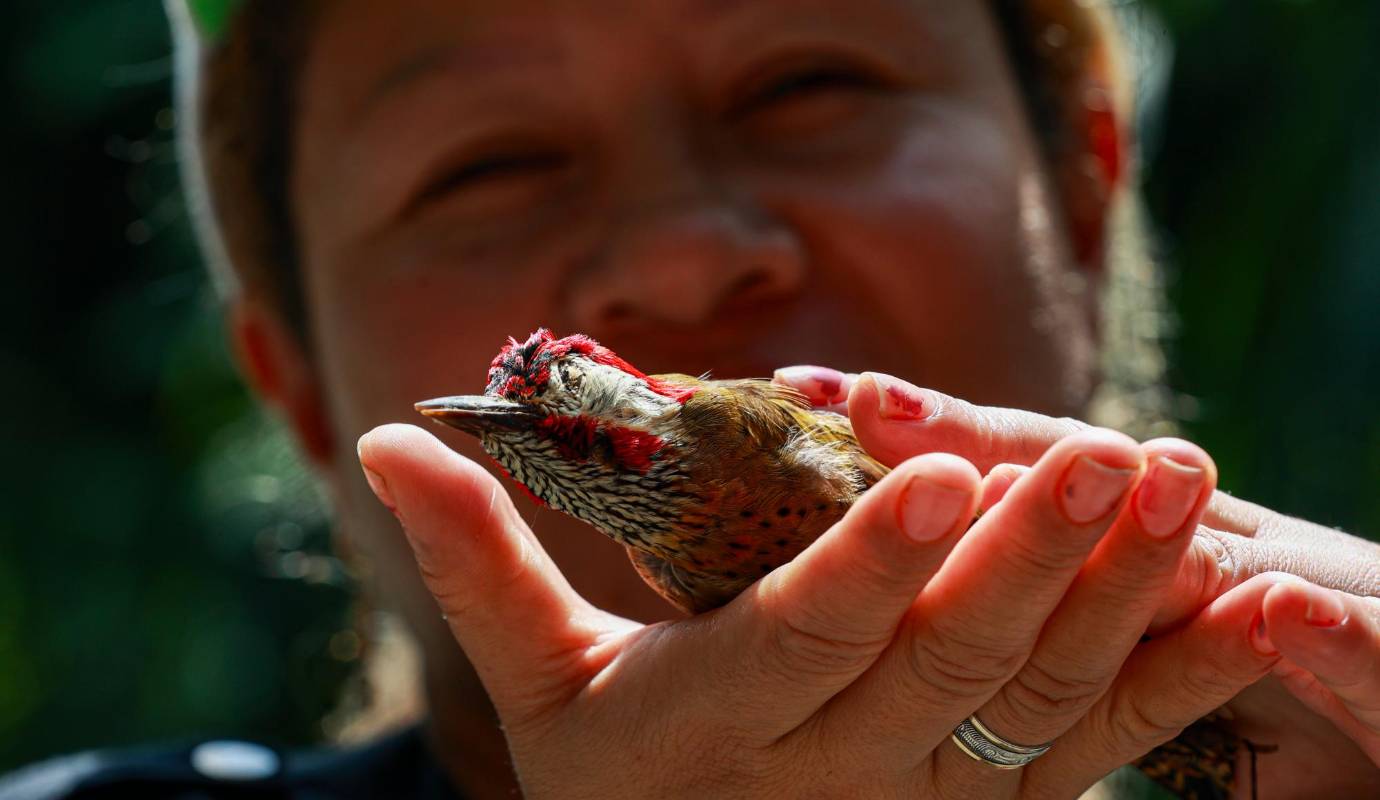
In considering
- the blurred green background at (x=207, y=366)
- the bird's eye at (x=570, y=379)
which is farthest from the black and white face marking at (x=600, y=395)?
the blurred green background at (x=207, y=366)

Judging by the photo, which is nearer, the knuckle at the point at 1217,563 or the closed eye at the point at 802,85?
the knuckle at the point at 1217,563

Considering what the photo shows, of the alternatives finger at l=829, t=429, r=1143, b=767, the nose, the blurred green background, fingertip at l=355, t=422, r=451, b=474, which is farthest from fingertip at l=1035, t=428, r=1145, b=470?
the blurred green background

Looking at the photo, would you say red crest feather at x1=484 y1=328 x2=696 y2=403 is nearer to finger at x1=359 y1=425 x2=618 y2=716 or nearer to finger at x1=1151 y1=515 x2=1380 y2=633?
finger at x1=359 y1=425 x2=618 y2=716

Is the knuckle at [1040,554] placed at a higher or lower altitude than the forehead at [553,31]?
lower

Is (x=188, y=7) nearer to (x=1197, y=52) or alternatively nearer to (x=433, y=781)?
(x=433, y=781)

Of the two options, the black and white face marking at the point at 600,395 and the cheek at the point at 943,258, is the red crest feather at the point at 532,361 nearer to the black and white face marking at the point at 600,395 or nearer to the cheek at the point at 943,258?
the black and white face marking at the point at 600,395

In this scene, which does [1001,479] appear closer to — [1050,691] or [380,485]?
[1050,691]
